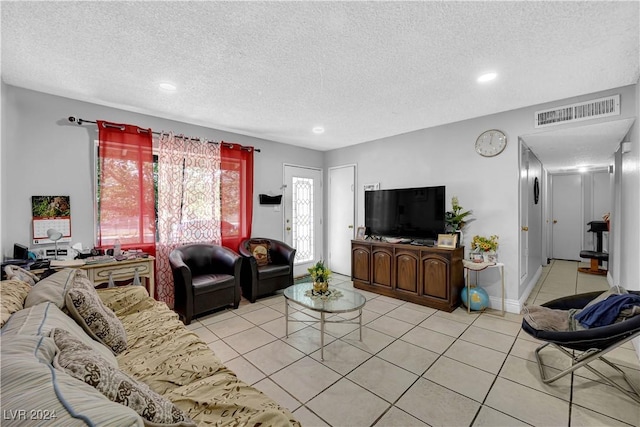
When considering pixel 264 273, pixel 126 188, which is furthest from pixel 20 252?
pixel 264 273

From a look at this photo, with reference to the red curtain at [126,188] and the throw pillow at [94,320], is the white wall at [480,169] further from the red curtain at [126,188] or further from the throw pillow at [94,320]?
the throw pillow at [94,320]

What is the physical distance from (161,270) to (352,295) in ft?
8.22

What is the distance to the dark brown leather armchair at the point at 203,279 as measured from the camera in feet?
10.3

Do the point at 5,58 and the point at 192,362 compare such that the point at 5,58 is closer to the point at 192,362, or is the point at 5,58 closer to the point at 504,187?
the point at 192,362

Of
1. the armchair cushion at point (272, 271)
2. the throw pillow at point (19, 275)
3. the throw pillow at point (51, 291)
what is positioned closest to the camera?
the throw pillow at point (51, 291)

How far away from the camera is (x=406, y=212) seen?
13.4ft

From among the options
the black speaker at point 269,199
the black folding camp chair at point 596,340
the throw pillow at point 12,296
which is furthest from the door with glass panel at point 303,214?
the black folding camp chair at point 596,340

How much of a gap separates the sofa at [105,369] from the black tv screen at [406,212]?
317cm

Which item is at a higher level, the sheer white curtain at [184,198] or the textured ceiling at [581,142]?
the textured ceiling at [581,142]

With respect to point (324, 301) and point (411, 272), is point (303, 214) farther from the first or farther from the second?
point (324, 301)

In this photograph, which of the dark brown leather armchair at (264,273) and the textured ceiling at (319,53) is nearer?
the textured ceiling at (319,53)

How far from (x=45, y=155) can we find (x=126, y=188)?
0.76 metres

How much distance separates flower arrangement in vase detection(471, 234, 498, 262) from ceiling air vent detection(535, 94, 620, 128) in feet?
4.71

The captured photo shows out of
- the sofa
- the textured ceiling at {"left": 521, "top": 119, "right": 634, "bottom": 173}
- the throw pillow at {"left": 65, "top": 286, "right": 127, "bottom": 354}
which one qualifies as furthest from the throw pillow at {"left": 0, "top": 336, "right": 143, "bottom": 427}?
the textured ceiling at {"left": 521, "top": 119, "right": 634, "bottom": 173}
